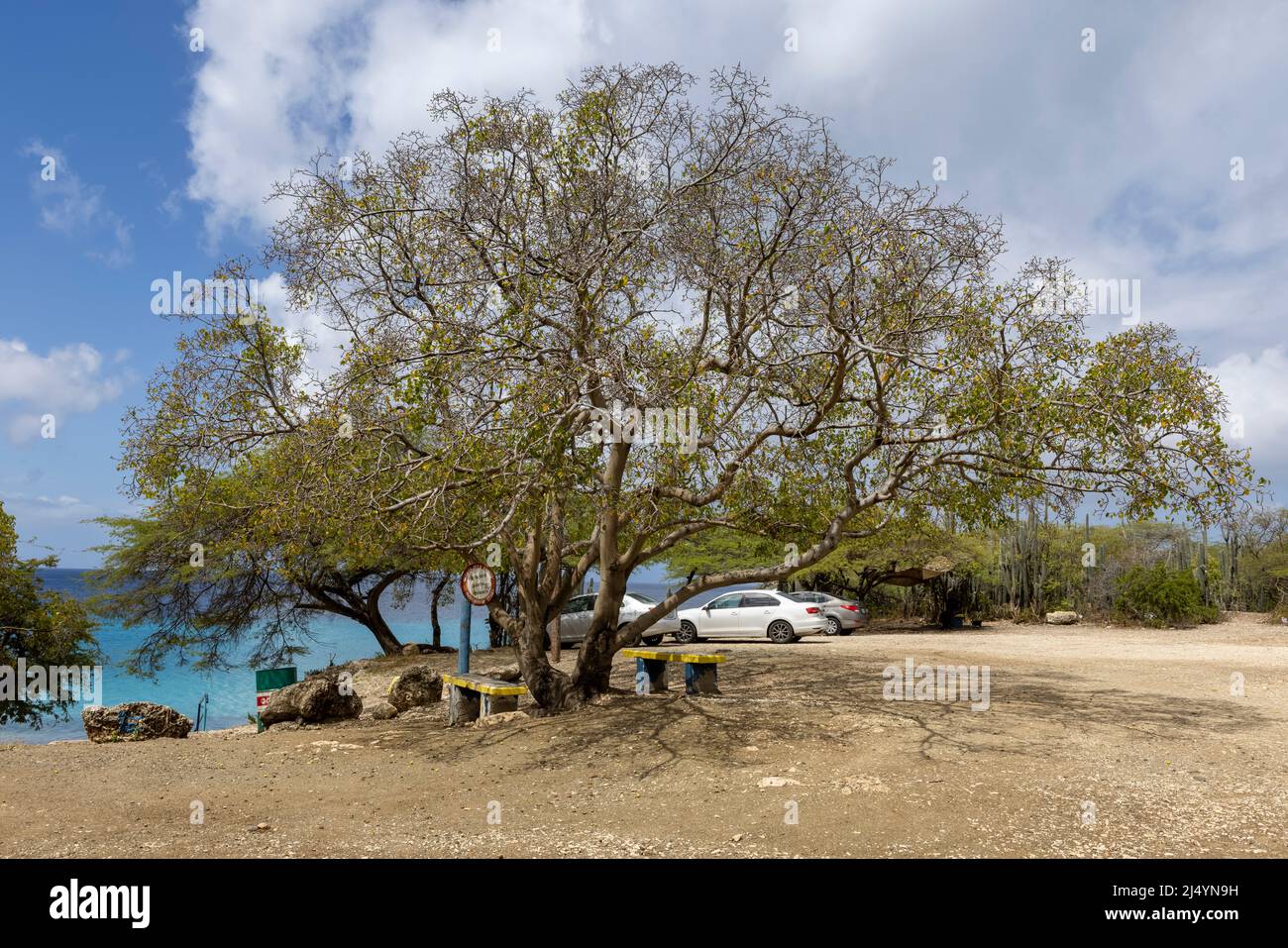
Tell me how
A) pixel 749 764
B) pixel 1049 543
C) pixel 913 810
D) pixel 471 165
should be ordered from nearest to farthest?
pixel 913 810 → pixel 749 764 → pixel 471 165 → pixel 1049 543

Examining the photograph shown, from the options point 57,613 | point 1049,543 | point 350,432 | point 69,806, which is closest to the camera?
point 69,806

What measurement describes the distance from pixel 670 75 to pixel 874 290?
3279 mm

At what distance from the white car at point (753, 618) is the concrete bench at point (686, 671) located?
11049 mm

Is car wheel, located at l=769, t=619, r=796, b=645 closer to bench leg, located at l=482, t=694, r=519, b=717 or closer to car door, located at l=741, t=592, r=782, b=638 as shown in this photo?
car door, located at l=741, t=592, r=782, b=638

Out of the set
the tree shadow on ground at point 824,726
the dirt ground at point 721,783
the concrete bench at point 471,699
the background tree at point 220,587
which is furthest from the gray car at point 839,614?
the concrete bench at point 471,699

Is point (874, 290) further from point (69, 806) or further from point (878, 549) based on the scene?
point (878, 549)

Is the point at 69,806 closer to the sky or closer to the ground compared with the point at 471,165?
closer to the ground

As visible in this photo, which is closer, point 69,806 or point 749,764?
point 69,806

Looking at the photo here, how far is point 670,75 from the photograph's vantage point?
9.81 meters

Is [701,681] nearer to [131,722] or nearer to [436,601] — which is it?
[131,722]

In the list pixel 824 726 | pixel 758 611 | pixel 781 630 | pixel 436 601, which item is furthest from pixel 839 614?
pixel 824 726

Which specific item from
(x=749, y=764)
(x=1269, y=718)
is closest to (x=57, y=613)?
(x=749, y=764)

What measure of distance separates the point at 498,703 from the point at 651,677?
2.19m

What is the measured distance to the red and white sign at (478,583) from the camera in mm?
11000
